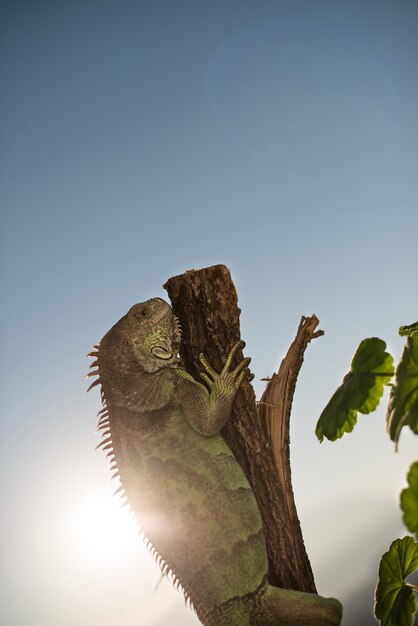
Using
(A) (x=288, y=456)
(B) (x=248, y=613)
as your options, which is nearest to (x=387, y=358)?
(A) (x=288, y=456)

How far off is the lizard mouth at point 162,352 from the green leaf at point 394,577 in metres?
2.11

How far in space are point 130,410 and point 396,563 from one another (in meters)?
2.16

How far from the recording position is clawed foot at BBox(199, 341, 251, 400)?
4.07m

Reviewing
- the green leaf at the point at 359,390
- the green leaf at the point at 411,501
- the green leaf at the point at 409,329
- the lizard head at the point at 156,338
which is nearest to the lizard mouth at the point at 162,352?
the lizard head at the point at 156,338

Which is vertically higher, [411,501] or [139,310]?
[139,310]

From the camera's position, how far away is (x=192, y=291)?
4402 millimetres

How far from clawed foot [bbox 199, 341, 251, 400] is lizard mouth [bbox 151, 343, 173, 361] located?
350mm

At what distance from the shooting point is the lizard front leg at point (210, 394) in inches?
157

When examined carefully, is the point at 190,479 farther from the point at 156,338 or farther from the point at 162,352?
the point at 156,338

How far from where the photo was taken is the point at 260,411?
433 cm

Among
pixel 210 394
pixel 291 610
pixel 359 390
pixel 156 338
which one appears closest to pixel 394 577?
pixel 291 610

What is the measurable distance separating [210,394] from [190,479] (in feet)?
2.04

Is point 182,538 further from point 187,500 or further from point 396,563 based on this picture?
point 396,563

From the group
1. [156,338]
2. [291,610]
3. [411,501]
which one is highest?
[156,338]
